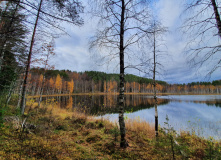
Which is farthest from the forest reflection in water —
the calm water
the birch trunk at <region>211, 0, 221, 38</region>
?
the birch trunk at <region>211, 0, 221, 38</region>

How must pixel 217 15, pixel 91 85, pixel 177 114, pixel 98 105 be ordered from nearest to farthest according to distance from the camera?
pixel 217 15, pixel 177 114, pixel 98 105, pixel 91 85

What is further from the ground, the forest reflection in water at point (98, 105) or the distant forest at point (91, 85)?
the distant forest at point (91, 85)

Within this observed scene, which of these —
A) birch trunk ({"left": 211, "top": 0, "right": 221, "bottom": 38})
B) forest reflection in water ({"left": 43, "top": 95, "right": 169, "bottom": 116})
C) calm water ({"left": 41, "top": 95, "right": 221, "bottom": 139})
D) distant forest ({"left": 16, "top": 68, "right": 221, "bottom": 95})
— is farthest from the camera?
distant forest ({"left": 16, "top": 68, "right": 221, "bottom": 95})

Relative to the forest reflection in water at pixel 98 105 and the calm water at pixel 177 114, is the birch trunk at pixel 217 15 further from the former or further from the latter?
the forest reflection in water at pixel 98 105

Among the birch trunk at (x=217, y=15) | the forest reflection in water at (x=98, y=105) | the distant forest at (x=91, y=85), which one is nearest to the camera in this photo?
the birch trunk at (x=217, y=15)

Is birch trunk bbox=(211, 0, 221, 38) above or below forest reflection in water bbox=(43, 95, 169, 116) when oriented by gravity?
above

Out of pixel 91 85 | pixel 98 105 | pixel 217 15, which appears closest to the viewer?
pixel 217 15

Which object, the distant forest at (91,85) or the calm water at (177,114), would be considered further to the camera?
the distant forest at (91,85)

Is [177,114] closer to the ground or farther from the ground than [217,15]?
closer to the ground

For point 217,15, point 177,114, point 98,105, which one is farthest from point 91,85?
point 217,15

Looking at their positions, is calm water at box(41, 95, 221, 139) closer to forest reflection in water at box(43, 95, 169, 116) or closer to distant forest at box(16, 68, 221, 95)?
forest reflection in water at box(43, 95, 169, 116)

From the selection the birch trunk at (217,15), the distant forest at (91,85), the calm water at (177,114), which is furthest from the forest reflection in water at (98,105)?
the distant forest at (91,85)

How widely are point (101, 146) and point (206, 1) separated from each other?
280 inches

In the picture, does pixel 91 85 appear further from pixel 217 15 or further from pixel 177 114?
pixel 217 15
